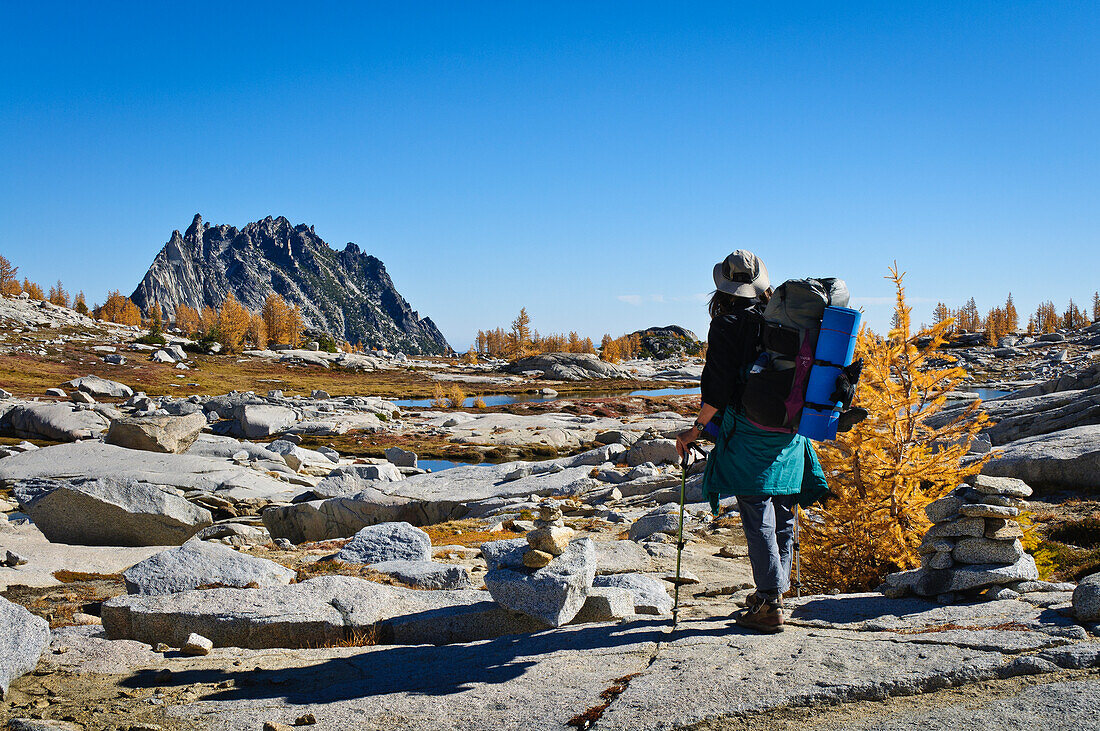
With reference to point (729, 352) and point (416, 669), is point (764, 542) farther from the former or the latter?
point (416, 669)

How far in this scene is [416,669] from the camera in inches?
216

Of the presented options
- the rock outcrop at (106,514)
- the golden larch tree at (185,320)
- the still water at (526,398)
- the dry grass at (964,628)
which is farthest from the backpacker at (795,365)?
the golden larch tree at (185,320)

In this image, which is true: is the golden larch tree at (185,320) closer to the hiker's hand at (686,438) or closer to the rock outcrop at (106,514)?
the rock outcrop at (106,514)

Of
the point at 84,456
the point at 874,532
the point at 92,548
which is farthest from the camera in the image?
the point at 84,456

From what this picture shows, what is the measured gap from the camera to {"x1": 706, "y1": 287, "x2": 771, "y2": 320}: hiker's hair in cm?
562

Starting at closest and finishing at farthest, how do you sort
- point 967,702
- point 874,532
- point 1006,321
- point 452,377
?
point 967,702
point 874,532
point 452,377
point 1006,321

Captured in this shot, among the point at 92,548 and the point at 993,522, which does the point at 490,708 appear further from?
the point at 92,548

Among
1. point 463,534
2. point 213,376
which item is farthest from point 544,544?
point 213,376

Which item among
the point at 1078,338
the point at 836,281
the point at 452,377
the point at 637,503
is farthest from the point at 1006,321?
the point at 836,281

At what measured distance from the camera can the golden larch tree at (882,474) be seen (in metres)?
8.29

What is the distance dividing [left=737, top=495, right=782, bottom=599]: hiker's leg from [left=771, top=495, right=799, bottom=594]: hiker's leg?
13cm

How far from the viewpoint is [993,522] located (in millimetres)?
6727

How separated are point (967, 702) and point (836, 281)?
9.55ft

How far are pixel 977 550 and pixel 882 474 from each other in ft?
5.78
